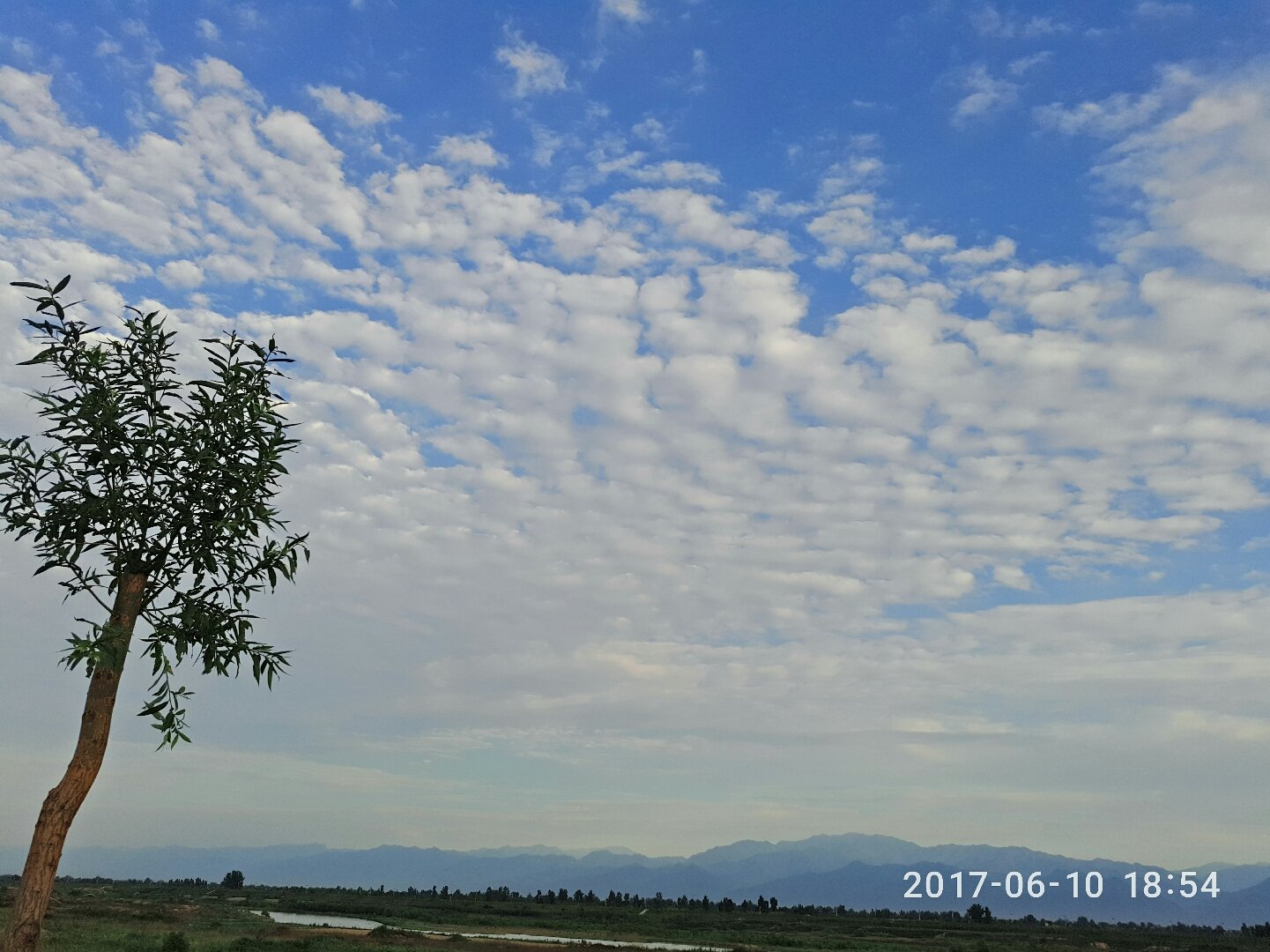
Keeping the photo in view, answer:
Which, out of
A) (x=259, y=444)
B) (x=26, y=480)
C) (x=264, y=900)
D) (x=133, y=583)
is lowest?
(x=264, y=900)

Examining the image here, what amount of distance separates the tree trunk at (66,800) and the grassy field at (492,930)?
23673mm

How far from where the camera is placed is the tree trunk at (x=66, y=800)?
15.3 metres

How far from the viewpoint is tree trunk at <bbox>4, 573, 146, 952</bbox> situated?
50.1 feet

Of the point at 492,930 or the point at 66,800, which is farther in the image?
the point at 492,930

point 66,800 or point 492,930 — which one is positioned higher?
point 66,800

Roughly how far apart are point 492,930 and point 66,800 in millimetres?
66592

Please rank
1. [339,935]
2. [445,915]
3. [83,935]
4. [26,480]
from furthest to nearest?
[445,915]
[339,935]
[83,935]
[26,480]

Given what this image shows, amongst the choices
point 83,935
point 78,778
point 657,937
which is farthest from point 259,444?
point 657,937

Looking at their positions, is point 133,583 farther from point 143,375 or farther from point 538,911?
point 538,911

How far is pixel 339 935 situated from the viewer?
56156mm

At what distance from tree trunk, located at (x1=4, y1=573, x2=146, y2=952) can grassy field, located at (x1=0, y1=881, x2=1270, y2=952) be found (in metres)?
23.7

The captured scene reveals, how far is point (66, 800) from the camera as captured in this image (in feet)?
52.4

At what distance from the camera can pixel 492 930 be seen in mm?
75250

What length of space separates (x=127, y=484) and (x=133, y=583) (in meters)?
1.80
